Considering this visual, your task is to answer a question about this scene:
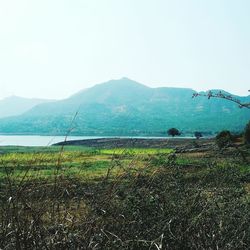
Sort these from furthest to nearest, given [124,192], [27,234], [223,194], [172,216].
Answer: [223,194], [124,192], [172,216], [27,234]

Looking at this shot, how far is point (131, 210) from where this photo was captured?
5035 millimetres

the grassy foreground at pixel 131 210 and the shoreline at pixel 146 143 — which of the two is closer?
the grassy foreground at pixel 131 210

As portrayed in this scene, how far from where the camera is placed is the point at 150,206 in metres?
5.04

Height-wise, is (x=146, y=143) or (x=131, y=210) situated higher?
(x=131, y=210)

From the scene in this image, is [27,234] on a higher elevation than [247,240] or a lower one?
higher

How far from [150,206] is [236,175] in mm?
1571

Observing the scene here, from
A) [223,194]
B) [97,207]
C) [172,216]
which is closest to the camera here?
[97,207]

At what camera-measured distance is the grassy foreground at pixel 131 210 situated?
13.2 ft

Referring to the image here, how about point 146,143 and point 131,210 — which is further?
point 146,143

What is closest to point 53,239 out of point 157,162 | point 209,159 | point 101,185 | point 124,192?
point 101,185

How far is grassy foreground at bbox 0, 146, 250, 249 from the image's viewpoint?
13.2 ft

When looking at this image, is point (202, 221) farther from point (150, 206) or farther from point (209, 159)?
point (209, 159)

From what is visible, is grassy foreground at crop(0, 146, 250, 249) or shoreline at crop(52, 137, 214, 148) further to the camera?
shoreline at crop(52, 137, 214, 148)

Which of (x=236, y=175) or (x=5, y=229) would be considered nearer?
(x=5, y=229)
